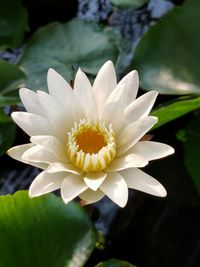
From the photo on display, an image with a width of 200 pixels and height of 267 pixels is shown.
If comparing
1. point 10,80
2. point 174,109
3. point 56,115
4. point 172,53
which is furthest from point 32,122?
point 172,53

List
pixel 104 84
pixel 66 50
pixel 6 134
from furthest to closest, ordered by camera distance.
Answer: pixel 66 50 → pixel 6 134 → pixel 104 84

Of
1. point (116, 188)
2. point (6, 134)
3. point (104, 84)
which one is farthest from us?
point (6, 134)

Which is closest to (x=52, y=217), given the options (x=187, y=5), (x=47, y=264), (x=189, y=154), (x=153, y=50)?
(x=47, y=264)

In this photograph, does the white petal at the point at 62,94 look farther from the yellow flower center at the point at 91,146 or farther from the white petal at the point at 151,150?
the white petal at the point at 151,150

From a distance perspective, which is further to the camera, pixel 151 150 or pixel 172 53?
pixel 172 53

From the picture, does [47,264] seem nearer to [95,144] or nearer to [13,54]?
[95,144]

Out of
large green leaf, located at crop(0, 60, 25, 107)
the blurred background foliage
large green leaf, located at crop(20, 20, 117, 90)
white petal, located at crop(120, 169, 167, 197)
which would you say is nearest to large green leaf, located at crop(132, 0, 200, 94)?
the blurred background foliage

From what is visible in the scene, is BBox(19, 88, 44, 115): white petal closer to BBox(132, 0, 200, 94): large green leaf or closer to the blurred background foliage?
the blurred background foliage

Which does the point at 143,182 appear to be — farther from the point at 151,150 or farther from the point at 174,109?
the point at 174,109

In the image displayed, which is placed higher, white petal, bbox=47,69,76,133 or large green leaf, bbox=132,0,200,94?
white petal, bbox=47,69,76,133
